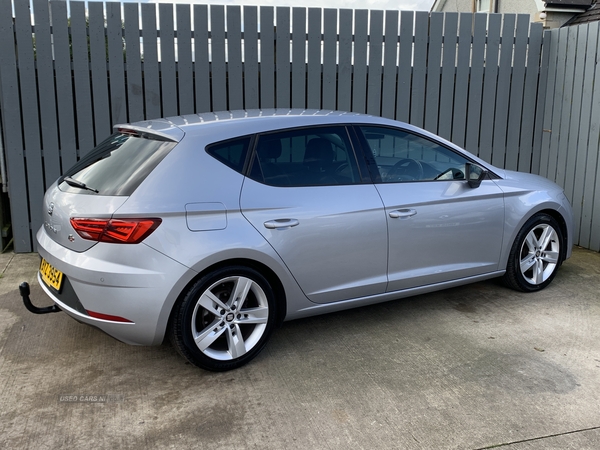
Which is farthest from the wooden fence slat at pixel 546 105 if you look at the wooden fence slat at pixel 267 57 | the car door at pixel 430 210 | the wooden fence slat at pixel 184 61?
the wooden fence slat at pixel 184 61

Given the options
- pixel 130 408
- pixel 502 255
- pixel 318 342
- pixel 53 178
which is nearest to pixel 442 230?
pixel 502 255

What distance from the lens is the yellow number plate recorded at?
361 cm

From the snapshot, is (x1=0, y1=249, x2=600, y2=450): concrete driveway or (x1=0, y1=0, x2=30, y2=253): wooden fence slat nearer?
(x1=0, y1=249, x2=600, y2=450): concrete driveway

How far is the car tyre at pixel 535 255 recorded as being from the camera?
5.07 meters

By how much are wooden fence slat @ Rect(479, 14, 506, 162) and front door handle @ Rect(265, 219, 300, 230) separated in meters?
4.48

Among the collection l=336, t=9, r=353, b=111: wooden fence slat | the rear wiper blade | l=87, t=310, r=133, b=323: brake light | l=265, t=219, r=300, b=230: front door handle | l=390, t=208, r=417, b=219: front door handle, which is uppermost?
l=336, t=9, r=353, b=111: wooden fence slat

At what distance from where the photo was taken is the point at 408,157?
447 centimetres

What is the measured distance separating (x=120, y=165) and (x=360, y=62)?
405cm

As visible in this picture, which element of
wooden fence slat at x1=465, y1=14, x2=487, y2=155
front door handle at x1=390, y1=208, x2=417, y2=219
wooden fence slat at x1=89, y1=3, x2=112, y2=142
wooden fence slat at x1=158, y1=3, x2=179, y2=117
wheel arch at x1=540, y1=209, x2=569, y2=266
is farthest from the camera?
wooden fence slat at x1=465, y1=14, x2=487, y2=155

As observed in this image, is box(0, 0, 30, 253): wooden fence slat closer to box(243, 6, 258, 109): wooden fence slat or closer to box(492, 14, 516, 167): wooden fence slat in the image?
box(243, 6, 258, 109): wooden fence slat

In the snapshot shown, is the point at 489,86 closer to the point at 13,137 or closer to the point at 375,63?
the point at 375,63

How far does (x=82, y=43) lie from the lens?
6.26 m

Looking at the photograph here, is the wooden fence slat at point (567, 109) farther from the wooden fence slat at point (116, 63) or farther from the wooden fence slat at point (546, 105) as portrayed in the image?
the wooden fence slat at point (116, 63)

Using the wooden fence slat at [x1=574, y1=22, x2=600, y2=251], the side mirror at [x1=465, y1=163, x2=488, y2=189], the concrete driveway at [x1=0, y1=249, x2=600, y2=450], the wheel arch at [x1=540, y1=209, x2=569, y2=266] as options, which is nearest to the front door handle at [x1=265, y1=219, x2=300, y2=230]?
the concrete driveway at [x1=0, y1=249, x2=600, y2=450]
